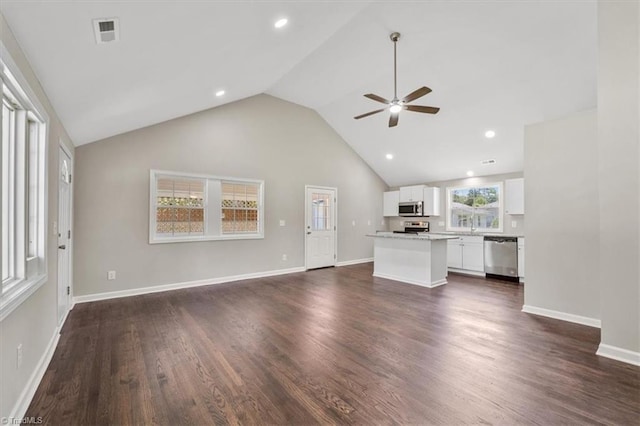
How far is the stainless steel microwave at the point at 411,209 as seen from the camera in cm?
768

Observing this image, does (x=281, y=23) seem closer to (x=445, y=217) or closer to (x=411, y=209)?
(x=411, y=209)

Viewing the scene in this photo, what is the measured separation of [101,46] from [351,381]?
116 inches

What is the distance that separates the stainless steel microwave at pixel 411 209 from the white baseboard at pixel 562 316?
3950 mm

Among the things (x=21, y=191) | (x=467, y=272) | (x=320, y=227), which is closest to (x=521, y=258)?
(x=467, y=272)

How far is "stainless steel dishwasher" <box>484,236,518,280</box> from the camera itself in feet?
19.2

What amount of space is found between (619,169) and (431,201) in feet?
16.4

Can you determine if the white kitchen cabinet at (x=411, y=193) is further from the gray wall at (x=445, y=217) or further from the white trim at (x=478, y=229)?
the white trim at (x=478, y=229)

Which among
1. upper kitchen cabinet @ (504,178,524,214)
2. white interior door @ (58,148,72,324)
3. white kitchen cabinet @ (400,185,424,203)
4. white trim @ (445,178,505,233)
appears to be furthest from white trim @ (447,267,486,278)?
white interior door @ (58,148,72,324)

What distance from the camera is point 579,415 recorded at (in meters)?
1.85

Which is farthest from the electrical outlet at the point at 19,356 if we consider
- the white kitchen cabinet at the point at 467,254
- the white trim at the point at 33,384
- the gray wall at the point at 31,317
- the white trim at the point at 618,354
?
the white kitchen cabinet at the point at 467,254

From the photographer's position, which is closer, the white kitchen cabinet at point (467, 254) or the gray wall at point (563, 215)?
the gray wall at point (563, 215)

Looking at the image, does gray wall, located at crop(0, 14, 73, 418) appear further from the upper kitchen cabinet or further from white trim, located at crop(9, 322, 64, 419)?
the upper kitchen cabinet

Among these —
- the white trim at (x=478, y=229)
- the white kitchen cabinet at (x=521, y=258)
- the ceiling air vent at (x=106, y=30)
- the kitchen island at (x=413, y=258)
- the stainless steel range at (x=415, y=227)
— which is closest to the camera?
the ceiling air vent at (x=106, y=30)

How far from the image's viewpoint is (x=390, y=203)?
8484 mm
